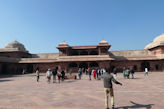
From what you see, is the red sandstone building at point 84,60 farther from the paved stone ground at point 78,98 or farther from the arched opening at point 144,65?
the paved stone ground at point 78,98

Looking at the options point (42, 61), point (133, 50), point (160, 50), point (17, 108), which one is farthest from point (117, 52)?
point (17, 108)

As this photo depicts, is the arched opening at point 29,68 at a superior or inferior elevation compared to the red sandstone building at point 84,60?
inferior

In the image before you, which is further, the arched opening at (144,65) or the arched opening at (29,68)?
the arched opening at (29,68)

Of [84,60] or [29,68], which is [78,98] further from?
[29,68]

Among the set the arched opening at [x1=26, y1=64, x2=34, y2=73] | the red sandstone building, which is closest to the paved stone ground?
the red sandstone building

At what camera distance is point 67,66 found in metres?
21.5

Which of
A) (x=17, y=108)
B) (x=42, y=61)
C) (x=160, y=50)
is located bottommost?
(x=17, y=108)

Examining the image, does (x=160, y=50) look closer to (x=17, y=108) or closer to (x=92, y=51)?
(x=92, y=51)

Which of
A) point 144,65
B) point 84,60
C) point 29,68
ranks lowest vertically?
point 29,68

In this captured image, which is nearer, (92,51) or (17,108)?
(17,108)

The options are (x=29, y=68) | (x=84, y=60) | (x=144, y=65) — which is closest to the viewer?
(x=84, y=60)

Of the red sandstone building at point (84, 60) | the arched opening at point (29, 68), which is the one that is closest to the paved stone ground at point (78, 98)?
the red sandstone building at point (84, 60)

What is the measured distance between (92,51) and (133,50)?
11.7 metres

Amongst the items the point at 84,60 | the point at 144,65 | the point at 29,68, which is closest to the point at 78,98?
the point at 84,60
